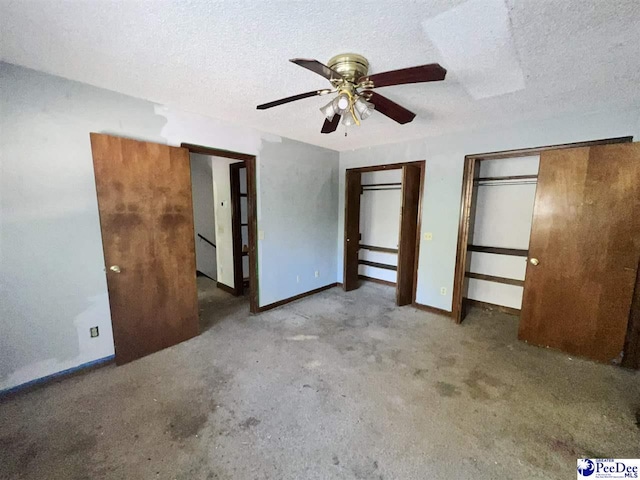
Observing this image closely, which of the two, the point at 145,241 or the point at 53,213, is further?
the point at 145,241

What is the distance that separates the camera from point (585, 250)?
239 centimetres

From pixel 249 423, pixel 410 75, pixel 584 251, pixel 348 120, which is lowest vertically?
pixel 249 423

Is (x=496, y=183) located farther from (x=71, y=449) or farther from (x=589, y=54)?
(x=71, y=449)

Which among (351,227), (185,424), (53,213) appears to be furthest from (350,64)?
(351,227)

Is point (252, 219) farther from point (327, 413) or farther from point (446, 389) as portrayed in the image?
point (446, 389)

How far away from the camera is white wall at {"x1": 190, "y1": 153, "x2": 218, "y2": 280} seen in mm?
5176

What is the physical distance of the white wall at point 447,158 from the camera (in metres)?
2.49

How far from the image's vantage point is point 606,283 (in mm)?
2328

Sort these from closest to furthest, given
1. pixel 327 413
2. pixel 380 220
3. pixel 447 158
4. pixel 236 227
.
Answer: pixel 327 413 → pixel 447 158 → pixel 236 227 → pixel 380 220

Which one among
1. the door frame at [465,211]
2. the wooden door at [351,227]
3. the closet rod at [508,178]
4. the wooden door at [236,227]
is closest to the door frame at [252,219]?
the wooden door at [236,227]

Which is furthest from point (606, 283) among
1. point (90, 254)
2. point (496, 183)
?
point (90, 254)

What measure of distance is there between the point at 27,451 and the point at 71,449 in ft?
0.78


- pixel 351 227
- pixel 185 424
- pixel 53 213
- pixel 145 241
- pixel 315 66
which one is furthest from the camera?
pixel 351 227

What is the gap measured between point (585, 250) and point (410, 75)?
2.46 metres
